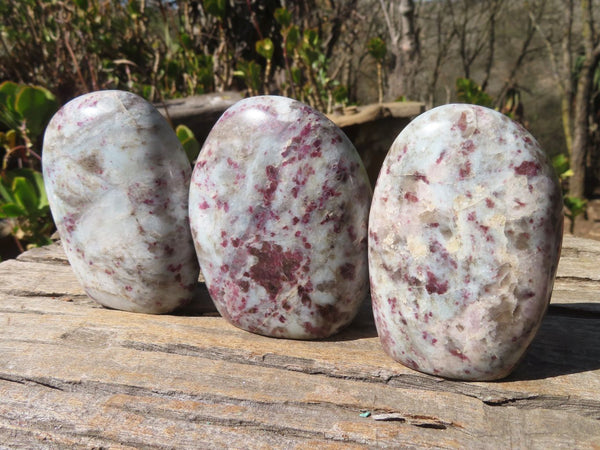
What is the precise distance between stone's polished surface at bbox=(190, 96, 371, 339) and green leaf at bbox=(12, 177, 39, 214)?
104cm

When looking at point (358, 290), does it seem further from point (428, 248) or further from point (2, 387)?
point (2, 387)

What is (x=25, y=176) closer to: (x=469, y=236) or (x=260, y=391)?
(x=260, y=391)

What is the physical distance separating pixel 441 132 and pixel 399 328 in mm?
368

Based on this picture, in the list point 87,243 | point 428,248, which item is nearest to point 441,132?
point 428,248

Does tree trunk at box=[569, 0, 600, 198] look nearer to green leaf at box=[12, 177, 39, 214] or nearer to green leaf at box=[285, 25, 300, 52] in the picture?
green leaf at box=[285, 25, 300, 52]

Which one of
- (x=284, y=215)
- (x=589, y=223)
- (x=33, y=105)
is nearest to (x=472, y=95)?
(x=589, y=223)

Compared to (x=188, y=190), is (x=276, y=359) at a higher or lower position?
lower

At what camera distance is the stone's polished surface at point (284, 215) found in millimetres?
1126

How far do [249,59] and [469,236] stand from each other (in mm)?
3121

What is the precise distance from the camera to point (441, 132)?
3.27ft

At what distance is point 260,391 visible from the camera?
1040mm

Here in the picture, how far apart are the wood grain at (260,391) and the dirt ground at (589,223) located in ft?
9.27

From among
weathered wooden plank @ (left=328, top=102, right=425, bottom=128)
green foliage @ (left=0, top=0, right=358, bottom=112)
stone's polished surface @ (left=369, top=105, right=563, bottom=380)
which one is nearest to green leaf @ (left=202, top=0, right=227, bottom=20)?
green foliage @ (left=0, top=0, right=358, bottom=112)

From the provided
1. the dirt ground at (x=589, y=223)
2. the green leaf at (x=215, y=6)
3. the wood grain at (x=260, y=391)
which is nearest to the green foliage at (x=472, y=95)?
the dirt ground at (x=589, y=223)
